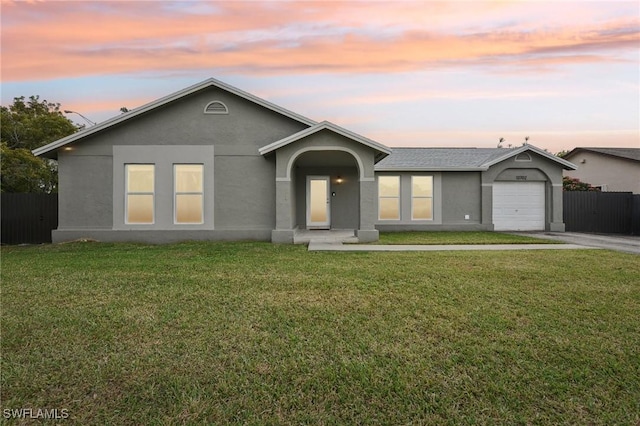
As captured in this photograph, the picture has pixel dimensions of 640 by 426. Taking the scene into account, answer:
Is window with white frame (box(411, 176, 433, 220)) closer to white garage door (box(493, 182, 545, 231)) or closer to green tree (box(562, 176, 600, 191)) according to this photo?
white garage door (box(493, 182, 545, 231))

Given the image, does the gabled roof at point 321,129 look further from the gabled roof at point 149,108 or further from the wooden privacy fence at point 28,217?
the wooden privacy fence at point 28,217

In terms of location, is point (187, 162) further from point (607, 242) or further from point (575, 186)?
point (575, 186)

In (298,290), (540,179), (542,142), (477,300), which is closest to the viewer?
(477,300)

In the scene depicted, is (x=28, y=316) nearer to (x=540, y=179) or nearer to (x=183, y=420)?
(x=183, y=420)

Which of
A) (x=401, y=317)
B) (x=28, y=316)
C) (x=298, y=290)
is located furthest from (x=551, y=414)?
(x=28, y=316)

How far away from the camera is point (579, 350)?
3.43 meters

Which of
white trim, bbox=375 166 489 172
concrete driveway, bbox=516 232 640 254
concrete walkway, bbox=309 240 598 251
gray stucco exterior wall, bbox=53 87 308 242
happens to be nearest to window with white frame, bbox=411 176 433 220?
white trim, bbox=375 166 489 172

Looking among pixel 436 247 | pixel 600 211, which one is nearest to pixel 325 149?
pixel 436 247

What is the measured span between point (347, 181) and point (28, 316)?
11.8 meters

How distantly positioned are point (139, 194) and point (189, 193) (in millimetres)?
1728

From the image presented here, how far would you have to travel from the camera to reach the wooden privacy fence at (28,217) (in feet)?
42.5

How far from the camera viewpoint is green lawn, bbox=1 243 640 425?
2.59 meters

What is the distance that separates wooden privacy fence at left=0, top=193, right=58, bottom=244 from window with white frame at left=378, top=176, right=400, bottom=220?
1304 cm

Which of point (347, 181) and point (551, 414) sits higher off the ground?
point (347, 181)
